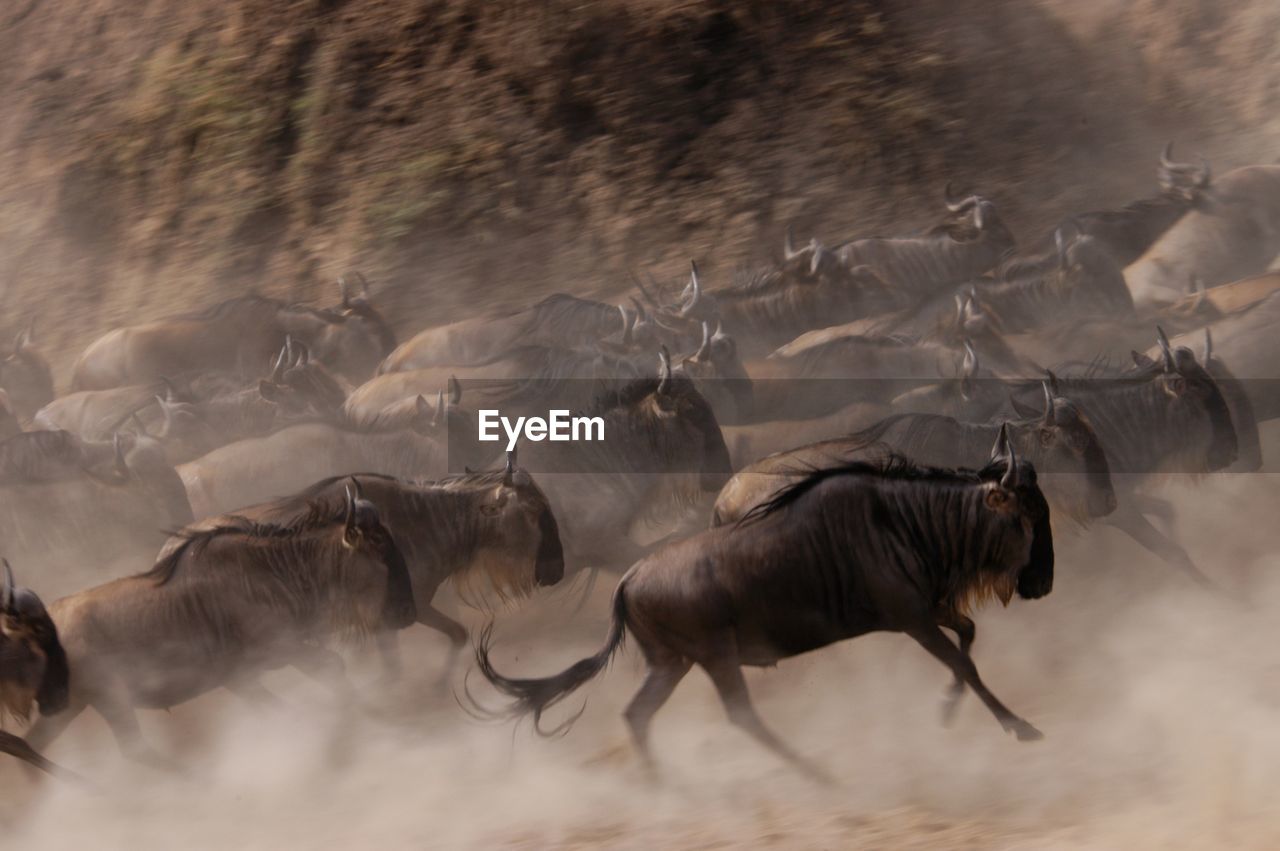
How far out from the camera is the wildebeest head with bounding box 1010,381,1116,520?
22.1 ft

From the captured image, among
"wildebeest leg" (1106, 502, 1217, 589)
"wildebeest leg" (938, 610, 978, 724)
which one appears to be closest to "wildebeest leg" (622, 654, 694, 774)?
"wildebeest leg" (938, 610, 978, 724)

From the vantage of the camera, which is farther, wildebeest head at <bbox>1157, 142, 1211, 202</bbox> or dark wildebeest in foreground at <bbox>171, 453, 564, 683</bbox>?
wildebeest head at <bbox>1157, 142, 1211, 202</bbox>

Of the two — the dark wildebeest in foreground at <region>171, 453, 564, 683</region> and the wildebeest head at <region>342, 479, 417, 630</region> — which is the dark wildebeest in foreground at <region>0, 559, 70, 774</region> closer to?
the dark wildebeest in foreground at <region>171, 453, 564, 683</region>

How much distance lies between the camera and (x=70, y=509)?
787 cm

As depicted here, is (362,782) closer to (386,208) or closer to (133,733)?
(133,733)

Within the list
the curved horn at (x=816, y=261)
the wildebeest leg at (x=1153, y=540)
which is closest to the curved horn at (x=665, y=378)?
the wildebeest leg at (x=1153, y=540)

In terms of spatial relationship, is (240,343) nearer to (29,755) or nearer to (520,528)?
(520,528)

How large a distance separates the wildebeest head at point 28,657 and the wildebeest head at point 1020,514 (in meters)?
3.74

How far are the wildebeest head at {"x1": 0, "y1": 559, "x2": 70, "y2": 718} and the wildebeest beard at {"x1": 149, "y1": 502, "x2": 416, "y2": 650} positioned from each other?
0.47m

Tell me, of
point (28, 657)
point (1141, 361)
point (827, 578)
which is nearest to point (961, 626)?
point (827, 578)

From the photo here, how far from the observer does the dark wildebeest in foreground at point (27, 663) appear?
19.1 ft

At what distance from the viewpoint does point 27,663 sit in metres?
5.87

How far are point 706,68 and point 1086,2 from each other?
441cm

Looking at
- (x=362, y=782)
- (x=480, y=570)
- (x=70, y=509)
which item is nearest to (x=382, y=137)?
(x=70, y=509)
